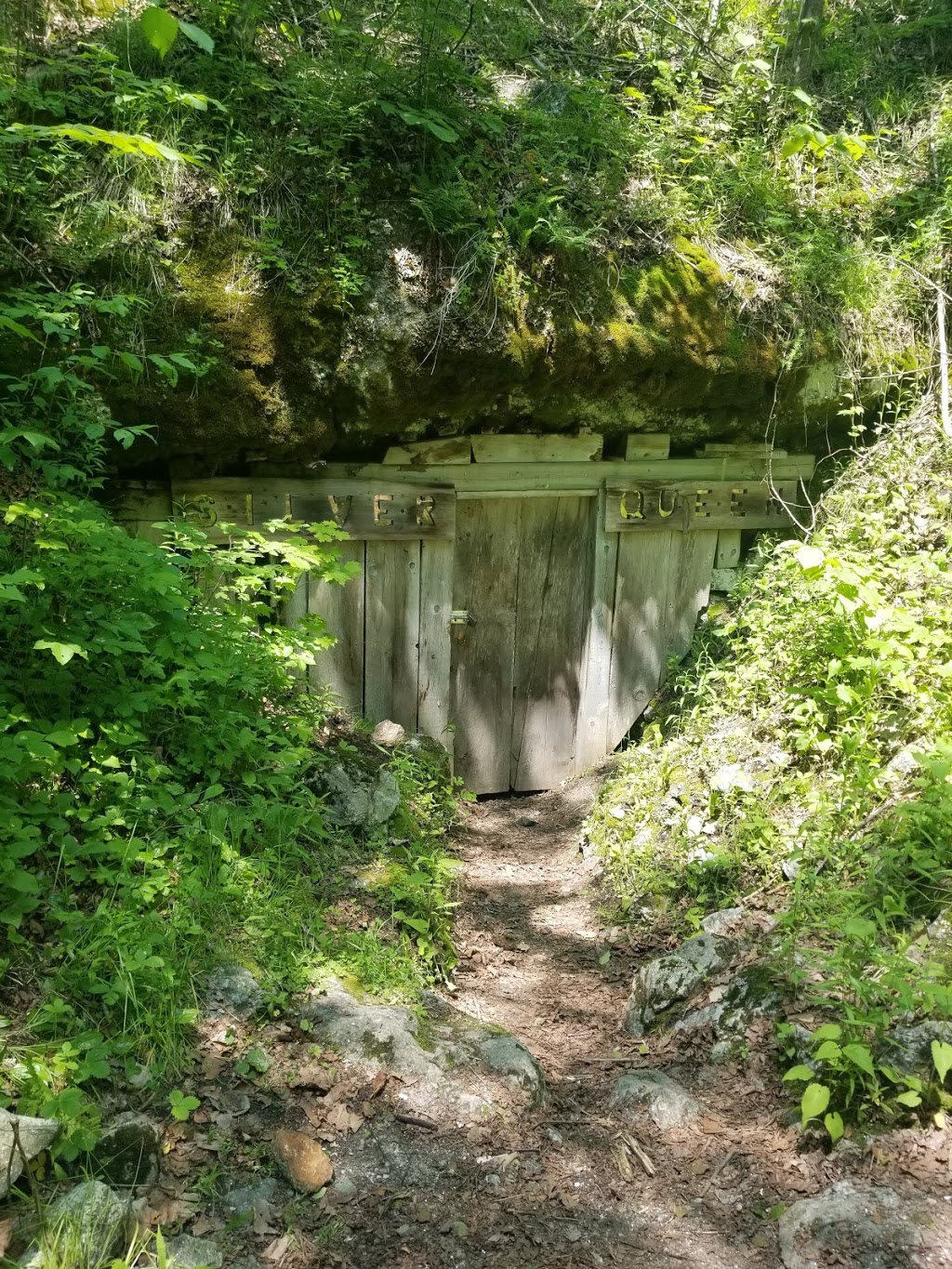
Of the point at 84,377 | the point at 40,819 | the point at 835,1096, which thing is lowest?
the point at 835,1096

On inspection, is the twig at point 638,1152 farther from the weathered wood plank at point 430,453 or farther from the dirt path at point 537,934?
the weathered wood plank at point 430,453

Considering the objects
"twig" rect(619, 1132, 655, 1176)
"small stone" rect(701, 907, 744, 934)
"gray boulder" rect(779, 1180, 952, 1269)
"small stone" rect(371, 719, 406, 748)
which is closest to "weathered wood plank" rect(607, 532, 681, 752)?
"small stone" rect(371, 719, 406, 748)

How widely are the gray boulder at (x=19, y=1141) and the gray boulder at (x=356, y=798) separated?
1.82 metres

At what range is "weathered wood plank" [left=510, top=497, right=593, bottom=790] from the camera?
5.62 m

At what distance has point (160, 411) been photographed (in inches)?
166

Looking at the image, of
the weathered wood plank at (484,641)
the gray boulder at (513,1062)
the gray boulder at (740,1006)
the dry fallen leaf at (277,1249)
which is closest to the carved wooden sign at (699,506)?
the weathered wood plank at (484,641)

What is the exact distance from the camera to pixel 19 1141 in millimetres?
2145

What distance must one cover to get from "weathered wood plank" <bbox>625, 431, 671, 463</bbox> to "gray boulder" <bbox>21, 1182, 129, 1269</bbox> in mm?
4484

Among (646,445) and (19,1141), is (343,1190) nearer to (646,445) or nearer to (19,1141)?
(19,1141)

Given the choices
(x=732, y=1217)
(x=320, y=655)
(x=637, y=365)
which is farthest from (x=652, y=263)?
(x=732, y=1217)

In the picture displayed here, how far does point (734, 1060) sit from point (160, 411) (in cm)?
355

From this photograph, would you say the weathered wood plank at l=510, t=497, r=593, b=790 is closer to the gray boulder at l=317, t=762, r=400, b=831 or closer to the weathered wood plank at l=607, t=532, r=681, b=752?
the weathered wood plank at l=607, t=532, r=681, b=752

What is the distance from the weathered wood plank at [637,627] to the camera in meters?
5.71

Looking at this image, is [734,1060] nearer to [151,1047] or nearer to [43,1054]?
[151,1047]
